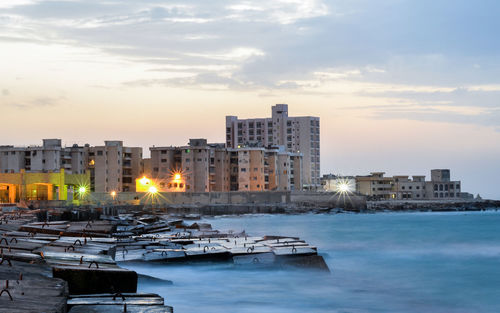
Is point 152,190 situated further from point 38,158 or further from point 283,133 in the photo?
point 283,133

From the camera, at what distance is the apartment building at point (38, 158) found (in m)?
107

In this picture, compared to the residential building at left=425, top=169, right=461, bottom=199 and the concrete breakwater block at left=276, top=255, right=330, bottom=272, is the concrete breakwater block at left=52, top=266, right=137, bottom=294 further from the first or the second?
the residential building at left=425, top=169, right=461, bottom=199

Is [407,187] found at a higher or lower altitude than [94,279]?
higher

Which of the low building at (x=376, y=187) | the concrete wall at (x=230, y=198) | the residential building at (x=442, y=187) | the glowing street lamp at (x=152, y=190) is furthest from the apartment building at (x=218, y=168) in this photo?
the residential building at (x=442, y=187)

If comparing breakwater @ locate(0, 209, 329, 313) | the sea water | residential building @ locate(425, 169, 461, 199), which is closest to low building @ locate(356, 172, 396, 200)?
residential building @ locate(425, 169, 461, 199)

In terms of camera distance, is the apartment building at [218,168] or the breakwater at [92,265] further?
the apartment building at [218,168]

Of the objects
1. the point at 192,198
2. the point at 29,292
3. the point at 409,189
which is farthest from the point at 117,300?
the point at 409,189

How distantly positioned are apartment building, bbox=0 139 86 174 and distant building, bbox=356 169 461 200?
78.4 metres

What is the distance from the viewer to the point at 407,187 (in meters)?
168

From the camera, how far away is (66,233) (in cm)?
2220

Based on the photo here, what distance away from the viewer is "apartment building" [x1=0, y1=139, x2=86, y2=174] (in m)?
107

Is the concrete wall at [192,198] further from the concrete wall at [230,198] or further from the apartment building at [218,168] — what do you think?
the apartment building at [218,168]

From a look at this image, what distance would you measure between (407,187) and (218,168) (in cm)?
6825

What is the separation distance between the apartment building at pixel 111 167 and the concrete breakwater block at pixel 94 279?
340 ft
